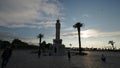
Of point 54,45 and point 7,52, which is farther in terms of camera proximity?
point 54,45

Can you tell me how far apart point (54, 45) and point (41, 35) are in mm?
53005

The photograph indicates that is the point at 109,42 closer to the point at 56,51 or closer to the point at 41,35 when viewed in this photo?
the point at 41,35

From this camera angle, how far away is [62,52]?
52.8 m

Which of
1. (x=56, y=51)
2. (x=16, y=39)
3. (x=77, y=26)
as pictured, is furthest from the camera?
(x=16, y=39)

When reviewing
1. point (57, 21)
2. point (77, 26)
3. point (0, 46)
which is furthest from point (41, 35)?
point (57, 21)

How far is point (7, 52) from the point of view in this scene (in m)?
10.2

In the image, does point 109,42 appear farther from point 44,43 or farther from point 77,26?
point 77,26

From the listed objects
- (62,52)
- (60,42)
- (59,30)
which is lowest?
(62,52)

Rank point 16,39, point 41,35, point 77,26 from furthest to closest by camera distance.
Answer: point 16,39
point 41,35
point 77,26

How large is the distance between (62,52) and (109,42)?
114 metres

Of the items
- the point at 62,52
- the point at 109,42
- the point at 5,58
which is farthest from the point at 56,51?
the point at 109,42

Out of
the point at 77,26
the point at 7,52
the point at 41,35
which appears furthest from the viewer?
the point at 41,35

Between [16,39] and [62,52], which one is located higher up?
[16,39]

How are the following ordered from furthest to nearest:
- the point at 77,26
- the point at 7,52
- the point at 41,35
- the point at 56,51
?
the point at 41,35
the point at 77,26
the point at 56,51
the point at 7,52
